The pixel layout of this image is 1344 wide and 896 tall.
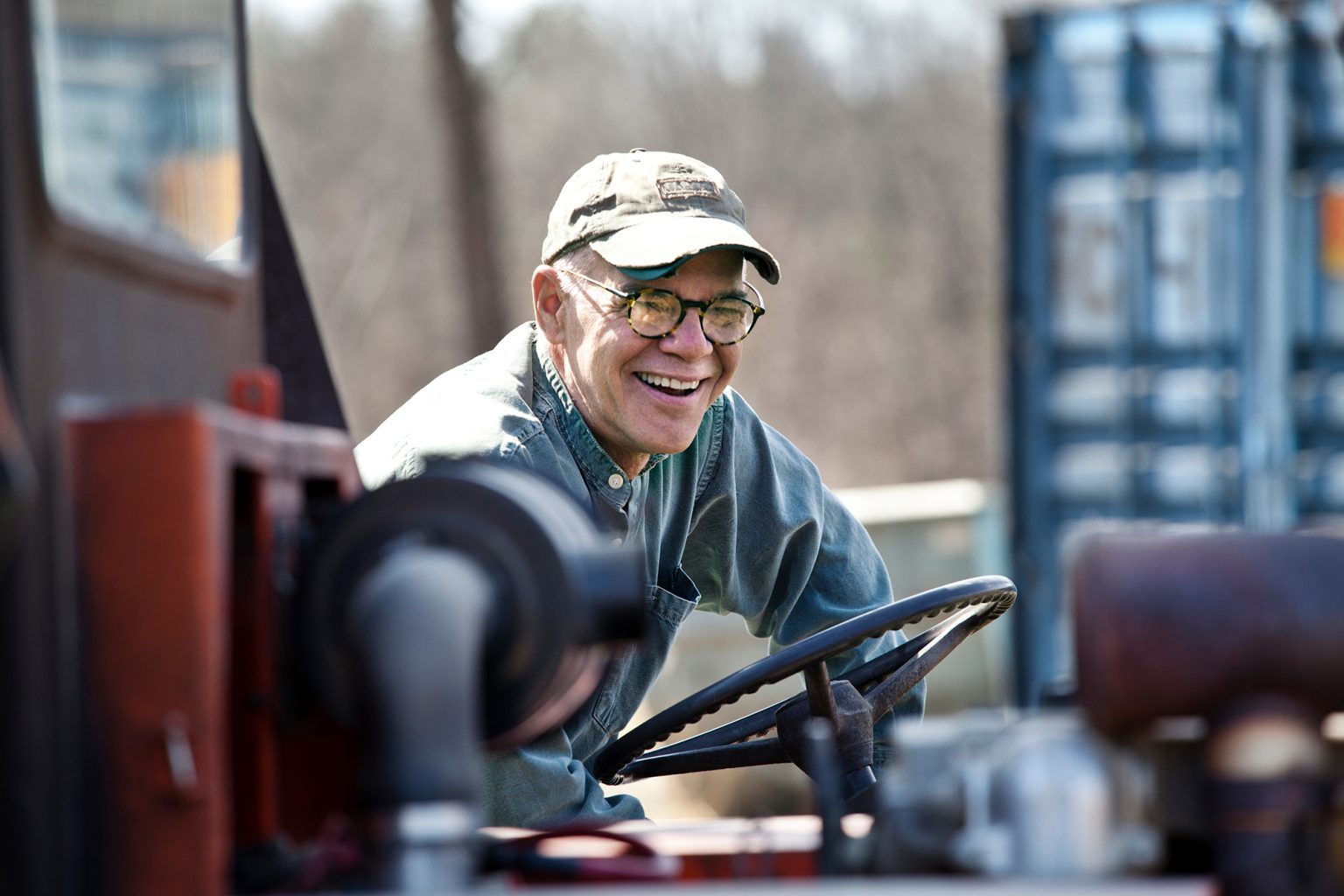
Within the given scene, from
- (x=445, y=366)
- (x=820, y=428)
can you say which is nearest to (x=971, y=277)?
(x=820, y=428)

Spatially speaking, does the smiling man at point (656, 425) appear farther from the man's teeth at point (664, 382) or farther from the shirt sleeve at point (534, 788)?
the shirt sleeve at point (534, 788)

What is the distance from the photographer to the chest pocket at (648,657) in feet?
11.1

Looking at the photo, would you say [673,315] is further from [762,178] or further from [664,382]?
[762,178]

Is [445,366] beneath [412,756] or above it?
above

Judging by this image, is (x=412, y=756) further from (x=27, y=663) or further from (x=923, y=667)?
(x=923, y=667)

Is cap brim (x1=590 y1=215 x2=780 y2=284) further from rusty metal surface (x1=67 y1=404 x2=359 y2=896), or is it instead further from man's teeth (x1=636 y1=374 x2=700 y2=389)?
rusty metal surface (x1=67 y1=404 x2=359 y2=896)

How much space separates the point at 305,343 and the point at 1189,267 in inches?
204

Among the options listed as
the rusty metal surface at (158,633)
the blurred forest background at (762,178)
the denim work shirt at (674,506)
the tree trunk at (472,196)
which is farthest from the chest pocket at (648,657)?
the blurred forest background at (762,178)

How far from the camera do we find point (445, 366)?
18.2 meters

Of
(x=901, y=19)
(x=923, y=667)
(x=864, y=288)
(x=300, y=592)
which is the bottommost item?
(x=923, y=667)

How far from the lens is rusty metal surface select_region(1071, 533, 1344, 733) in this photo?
1.60 m

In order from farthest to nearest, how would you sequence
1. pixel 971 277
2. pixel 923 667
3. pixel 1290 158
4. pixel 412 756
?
pixel 971 277 < pixel 1290 158 < pixel 923 667 < pixel 412 756

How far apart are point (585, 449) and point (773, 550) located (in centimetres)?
47

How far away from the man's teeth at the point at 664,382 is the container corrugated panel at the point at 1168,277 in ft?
12.7
